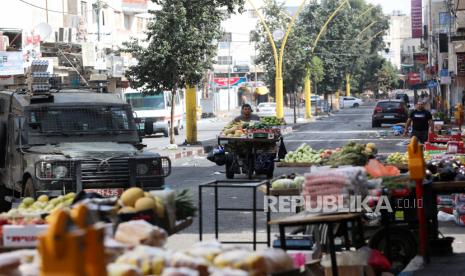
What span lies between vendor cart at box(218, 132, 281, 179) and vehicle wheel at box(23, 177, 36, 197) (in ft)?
30.1

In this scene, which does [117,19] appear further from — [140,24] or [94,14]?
[94,14]

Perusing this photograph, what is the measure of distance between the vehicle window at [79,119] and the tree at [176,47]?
958 inches

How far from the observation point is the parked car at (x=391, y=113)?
6356 centimetres

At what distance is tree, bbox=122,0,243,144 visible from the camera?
44312 mm

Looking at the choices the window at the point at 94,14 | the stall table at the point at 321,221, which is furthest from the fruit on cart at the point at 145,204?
the window at the point at 94,14

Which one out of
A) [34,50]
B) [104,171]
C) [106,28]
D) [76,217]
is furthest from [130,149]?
[106,28]

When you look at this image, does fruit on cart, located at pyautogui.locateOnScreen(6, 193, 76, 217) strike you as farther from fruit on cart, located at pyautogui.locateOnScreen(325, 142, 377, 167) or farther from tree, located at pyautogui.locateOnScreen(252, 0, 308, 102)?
tree, located at pyautogui.locateOnScreen(252, 0, 308, 102)

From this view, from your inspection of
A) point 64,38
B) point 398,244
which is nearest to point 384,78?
point 64,38

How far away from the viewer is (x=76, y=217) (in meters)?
6.25

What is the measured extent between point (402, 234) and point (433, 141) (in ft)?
43.3

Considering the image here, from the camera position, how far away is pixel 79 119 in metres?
19.5

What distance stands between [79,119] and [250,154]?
8628 mm

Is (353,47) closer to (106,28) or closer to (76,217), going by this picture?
(106,28)

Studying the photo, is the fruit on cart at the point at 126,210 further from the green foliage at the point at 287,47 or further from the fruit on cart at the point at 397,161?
the green foliage at the point at 287,47
